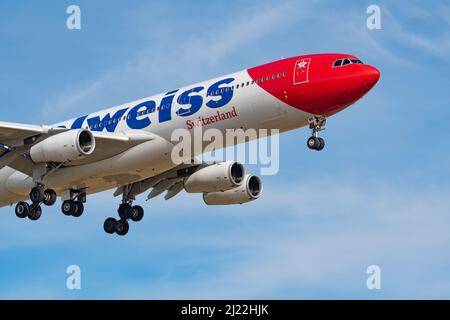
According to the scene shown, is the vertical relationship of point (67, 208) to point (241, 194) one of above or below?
below

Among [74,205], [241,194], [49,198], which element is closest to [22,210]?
[49,198]

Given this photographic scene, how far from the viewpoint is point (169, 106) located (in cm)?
5997

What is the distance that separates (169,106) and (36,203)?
25.1 ft

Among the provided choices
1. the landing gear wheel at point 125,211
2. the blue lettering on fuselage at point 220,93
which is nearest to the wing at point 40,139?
the blue lettering on fuselage at point 220,93

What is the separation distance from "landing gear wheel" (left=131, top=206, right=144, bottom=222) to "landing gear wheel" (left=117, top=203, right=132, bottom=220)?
7.8 inches

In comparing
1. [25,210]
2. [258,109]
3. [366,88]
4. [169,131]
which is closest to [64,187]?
[25,210]

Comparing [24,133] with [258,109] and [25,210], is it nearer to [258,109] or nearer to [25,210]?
[25,210]

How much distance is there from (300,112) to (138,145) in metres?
7.57

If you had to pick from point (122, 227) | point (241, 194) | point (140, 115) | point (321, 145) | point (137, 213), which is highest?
point (140, 115)

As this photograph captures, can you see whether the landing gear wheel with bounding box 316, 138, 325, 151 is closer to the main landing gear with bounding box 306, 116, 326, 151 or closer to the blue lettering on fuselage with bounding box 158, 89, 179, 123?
the main landing gear with bounding box 306, 116, 326, 151

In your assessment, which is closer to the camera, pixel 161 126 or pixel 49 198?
pixel 161 126

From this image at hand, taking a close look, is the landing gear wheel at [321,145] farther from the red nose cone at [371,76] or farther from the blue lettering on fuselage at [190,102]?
the blue lettering on fuselage at [190,102]

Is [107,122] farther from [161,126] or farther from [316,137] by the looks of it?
[316,137]

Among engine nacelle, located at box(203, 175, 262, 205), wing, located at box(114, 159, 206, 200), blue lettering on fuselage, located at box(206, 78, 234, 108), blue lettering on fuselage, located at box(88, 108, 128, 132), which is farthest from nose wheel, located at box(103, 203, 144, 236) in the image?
blue lettering on fuselage, located at box(206, 78, 234, 108)
